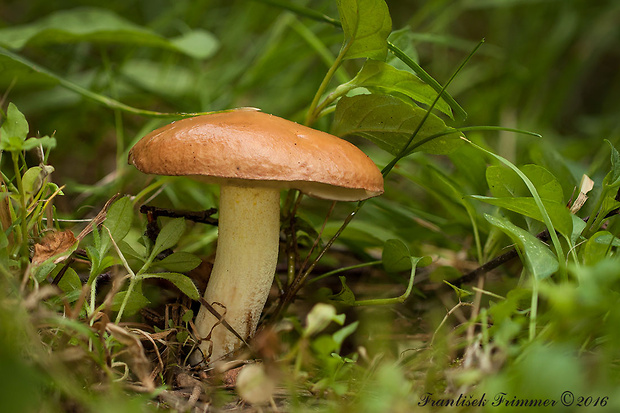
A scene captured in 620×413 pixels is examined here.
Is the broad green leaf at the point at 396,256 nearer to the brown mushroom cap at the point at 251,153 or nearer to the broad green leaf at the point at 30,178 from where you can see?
the brown mushroom cap at the point at 251,153

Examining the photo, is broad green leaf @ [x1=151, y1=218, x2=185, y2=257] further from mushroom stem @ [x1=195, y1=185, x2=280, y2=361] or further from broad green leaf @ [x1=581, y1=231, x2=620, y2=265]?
broad green leaf @ [x1=581, y1=231, x2=620, y2=265]

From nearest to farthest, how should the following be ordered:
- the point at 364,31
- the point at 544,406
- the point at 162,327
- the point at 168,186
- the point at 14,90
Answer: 1. the point at 544,406
2. the point at 364,31
3. the point at 162,327
4. the point at 168,186
5. the point at 14,90

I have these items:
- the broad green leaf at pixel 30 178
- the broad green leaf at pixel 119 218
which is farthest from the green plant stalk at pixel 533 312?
the broad green leaf at pixel 30 178

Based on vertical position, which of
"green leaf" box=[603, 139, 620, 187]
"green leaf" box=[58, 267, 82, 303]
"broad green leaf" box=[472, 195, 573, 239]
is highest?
"green leaf" box=[603, 139, 620, 187]

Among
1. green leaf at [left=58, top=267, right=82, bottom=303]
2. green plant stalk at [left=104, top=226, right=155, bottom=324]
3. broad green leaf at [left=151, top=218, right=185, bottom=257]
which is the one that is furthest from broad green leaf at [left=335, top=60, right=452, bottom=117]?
green leaf at [left=58, top=267, right=82, bottom=303]

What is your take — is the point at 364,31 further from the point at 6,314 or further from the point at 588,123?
the point at 588,123

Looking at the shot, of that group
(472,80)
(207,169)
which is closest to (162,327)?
(207,169)
